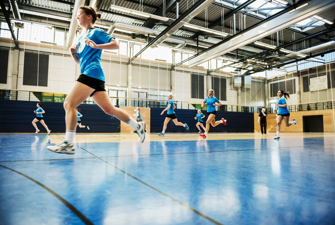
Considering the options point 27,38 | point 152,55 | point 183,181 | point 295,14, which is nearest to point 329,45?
point 295,14

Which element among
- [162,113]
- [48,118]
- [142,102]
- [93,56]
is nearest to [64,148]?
[93,56]

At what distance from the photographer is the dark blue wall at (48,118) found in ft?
41.1

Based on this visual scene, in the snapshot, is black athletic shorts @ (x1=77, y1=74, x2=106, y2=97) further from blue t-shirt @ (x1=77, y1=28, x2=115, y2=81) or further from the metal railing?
the metal railing

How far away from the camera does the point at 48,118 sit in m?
13.4

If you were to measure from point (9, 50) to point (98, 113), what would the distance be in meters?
7.91

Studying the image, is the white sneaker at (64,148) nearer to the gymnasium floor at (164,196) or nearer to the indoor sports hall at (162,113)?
the indoor sports hall at (162,113)

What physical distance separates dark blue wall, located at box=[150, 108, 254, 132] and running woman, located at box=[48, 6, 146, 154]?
1378 centimetres

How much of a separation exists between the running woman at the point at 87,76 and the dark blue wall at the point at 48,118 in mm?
12395

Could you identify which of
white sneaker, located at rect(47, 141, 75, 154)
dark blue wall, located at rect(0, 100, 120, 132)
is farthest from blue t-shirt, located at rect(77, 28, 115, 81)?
dark blue wall, located at rect(0, 100, 120, 132)

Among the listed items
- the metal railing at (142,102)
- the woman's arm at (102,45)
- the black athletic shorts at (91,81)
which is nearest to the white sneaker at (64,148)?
the black athletic shorts at (91,81)

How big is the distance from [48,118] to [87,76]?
12929 mm

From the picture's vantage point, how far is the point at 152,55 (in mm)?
18875

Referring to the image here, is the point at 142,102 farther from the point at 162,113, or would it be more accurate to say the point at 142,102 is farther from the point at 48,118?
the point at 162,113

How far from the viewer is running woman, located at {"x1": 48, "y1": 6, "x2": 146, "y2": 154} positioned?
2.39 metres
